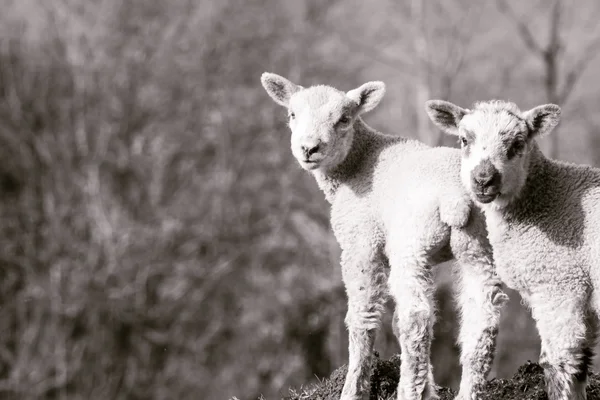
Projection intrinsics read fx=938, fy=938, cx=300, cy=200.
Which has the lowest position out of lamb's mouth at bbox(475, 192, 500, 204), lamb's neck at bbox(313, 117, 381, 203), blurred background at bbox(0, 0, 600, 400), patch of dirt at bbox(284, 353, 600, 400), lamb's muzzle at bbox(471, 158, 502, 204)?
blurred background at bbox(0, 0, 600, 400)

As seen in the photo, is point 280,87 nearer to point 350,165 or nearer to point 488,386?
point 350,165

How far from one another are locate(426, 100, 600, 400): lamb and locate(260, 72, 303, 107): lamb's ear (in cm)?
177

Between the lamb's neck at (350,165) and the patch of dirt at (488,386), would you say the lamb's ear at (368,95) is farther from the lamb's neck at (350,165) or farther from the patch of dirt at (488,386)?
the patch of dirt at (488,386)

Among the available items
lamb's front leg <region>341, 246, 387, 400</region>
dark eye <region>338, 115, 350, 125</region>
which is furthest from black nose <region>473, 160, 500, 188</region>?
dark eye <region>338, 115, 350, 125</region>

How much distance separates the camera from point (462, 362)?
774 centimetres

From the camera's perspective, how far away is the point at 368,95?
30.0 ft

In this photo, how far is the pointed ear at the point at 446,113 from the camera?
8141 millimetres

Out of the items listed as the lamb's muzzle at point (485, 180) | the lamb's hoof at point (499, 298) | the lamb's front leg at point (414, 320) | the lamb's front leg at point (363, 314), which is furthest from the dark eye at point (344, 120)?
the lamb's hoof at point (499, 298)

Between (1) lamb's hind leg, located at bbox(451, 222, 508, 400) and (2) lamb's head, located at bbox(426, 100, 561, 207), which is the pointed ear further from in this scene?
(1) lamb's hind leg, located at bbox(451, 222, 508, 400)

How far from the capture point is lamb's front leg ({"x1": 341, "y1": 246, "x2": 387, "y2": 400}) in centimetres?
847

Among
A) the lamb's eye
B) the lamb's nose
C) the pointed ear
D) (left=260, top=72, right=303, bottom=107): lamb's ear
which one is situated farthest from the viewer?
(left=260, top=72, right=303, bottom=107): lamb's ear

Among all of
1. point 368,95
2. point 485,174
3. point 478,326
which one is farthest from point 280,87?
point 478,326

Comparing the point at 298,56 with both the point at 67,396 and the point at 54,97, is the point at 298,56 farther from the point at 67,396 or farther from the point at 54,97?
the point at 67,396

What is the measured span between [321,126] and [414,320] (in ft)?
6.65
